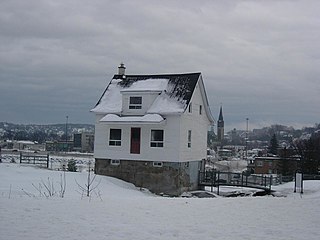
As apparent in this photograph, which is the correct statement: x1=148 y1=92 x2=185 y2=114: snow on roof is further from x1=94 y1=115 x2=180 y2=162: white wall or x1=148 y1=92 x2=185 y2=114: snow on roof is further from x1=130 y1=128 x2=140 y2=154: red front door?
x1=130 y1=128 x2=140 y2=154: red front door

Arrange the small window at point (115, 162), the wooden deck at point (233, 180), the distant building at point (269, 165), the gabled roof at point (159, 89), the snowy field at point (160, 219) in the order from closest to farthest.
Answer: the snowy field at point (160, 219) → the gabled roof at point (159, 89) → the small window at point (115, 162) → the wooden deck at point (233, 180) → the distant building at point (269, 165)

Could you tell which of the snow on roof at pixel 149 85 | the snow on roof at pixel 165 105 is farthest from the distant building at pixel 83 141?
the snow on roof at pixel 165 105

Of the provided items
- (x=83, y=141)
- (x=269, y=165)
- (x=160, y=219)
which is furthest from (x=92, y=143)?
(x=160, y=219)

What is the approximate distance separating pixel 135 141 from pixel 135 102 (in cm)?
325

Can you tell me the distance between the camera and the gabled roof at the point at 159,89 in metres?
36.3

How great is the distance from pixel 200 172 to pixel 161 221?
88.7 feet

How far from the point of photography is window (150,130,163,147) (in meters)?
36.1

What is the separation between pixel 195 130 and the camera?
3903cm

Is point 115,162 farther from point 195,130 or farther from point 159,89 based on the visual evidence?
point 195,130

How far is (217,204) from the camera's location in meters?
17.5

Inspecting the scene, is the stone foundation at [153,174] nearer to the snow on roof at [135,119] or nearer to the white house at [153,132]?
the white house at [153,132]

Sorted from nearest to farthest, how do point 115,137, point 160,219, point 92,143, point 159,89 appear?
point 160,219 → point 159,89 → point 115,137 → point 92,143

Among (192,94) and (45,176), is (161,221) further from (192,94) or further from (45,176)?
(192,94)

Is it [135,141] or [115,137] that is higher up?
[115,137]
